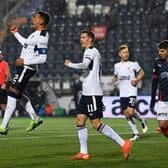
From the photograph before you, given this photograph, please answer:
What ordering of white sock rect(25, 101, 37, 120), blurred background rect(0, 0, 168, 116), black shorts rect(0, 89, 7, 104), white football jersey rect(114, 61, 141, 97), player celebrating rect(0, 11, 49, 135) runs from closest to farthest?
player celebrating rect(0, 11, 49, 135) < white sock rect(25, 101, 37, 120) < white football jersey rect(114, 61, 141, 97) < black shorts rect(0, 89, 7, 104) < blurred background rect(0, 0, 168, 116)

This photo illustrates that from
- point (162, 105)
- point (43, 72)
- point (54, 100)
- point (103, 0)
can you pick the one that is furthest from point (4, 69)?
point (103, 0)

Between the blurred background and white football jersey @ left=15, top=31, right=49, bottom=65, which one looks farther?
the blurred background

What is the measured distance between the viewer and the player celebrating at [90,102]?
8852mm

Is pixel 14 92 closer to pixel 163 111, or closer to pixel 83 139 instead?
pixel 83 139

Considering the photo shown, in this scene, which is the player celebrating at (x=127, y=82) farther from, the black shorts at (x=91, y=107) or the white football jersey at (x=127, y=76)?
the black shorts at (x=91, y=107)

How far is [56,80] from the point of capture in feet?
92.7

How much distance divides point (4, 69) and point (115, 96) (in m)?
9.10

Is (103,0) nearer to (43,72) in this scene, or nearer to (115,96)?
(43,72)

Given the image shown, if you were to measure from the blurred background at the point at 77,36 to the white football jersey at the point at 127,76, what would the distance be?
41.6 feet

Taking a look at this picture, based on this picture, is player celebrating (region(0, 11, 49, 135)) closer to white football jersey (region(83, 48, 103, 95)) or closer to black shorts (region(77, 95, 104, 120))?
white football jersey (region(83, 48, 103, 95))

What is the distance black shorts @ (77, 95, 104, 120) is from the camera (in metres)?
8.88

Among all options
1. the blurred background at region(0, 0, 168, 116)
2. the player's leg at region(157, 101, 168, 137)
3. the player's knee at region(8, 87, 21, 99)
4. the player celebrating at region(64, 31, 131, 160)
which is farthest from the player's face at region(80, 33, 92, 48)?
the blurred background at region(0, 0, 168, 116)

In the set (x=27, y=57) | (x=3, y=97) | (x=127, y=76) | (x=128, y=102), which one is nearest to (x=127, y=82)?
(x=127, y=76)

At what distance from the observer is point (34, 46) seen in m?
11.8
